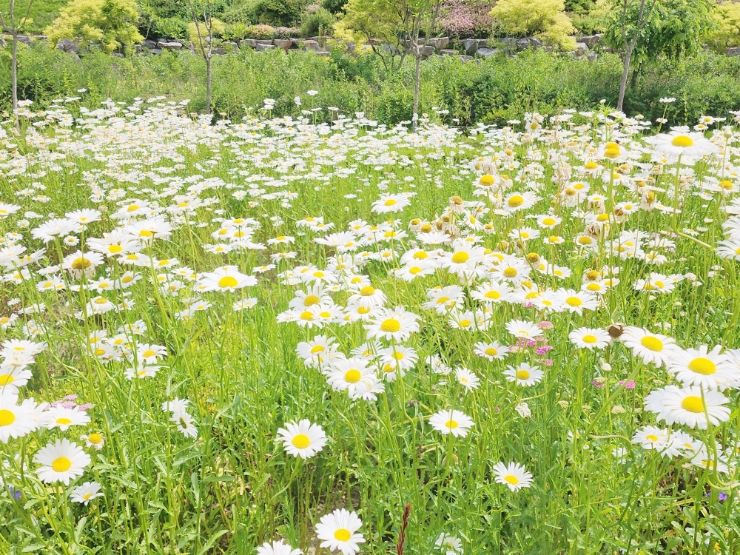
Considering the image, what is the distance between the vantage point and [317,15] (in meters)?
20.5

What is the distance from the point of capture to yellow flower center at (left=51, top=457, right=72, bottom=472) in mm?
1318

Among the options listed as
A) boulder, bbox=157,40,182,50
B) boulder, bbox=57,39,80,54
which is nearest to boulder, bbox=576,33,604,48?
boulder, bbox=157,40,182,50

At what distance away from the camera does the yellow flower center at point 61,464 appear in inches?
51.9

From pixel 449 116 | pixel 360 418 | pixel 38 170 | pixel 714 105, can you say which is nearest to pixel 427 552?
pixel 360 418

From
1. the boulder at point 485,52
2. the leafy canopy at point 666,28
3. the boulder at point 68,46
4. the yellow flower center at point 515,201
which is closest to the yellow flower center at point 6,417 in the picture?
the yellow flower center at point 515,201

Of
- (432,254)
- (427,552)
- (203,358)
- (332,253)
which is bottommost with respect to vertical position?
(332,253)

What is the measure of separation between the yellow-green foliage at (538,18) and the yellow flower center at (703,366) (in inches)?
603

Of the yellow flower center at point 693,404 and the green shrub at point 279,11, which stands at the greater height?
the green shrub at point 279,11

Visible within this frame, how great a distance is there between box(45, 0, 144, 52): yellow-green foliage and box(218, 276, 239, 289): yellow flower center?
17.1m

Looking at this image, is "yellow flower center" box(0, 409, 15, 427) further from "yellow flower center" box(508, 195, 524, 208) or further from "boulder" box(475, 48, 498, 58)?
"boulder" box(475, 48, 498, 58)

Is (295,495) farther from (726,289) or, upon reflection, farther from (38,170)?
(38,170)

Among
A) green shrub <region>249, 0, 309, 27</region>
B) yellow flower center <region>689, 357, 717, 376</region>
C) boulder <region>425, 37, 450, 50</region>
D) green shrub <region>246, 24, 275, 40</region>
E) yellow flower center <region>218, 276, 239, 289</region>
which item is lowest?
yellow flower center <region>218, 276, 239, 289</region>

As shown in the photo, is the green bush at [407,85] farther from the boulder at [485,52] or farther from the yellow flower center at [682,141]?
the yellow flower center at [682,141]

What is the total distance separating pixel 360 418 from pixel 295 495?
0.45 m
